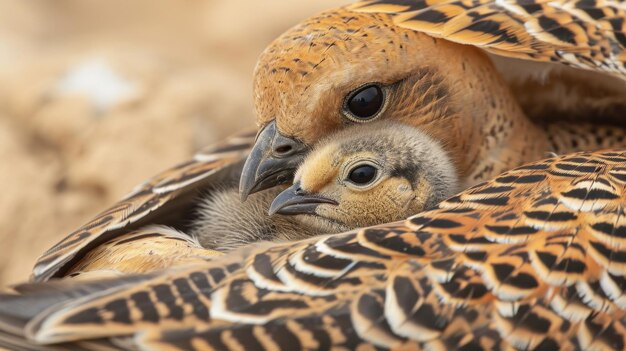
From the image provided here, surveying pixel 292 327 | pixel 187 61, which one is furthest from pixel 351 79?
pixel 187 61

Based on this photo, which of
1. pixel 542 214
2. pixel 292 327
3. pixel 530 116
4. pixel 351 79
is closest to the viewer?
pixel 292 327

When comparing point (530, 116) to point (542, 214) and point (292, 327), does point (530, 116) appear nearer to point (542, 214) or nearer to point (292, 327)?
point (542, 214)

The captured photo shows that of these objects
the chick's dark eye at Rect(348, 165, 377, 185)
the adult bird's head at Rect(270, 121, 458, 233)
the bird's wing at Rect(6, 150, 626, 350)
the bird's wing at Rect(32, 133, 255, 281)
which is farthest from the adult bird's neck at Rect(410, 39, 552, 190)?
the bird's wing at Rect(32, 133, 255, 281)

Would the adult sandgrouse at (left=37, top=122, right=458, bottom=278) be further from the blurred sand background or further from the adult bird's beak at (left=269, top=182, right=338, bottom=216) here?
the blurred sand background

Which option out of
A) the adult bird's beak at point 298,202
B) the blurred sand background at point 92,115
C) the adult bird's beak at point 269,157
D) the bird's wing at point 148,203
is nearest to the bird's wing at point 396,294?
the adult bird's beak at point 298,202

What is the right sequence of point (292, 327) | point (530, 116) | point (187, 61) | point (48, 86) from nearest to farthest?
point (292, 327) → point (530, 116) → point (48, 86) → point (187, 61)

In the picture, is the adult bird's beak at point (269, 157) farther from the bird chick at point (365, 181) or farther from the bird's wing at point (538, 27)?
the bird's wing at point (538, 27)

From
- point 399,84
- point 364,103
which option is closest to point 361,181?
point 364,103
